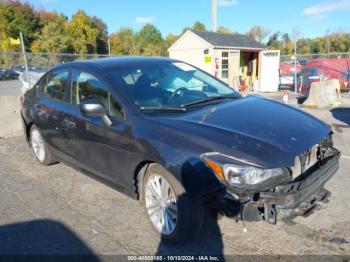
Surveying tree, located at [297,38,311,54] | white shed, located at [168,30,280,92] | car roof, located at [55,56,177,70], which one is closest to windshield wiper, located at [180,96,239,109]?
car roof, located at [55,56,177,70]

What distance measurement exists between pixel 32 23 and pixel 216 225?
221 ft

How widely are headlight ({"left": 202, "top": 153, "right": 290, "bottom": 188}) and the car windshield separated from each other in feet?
3.41

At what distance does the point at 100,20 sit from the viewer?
245 feet

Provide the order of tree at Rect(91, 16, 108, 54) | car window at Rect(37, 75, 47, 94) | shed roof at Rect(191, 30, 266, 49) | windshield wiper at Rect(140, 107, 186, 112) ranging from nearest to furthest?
windshield wiper at Rect(140, 107, 186, 112) → car window at Rect(37, 75, 47, 94) → shed roof at Rect(191, 30, 266, 49) → tree at Rect(91, 16, 108, 54)

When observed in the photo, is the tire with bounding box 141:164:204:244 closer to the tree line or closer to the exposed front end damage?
the exposed front end damage

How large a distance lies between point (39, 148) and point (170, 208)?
11.0 ft

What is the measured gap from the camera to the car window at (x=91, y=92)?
12.3 ft

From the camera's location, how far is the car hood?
2.82 meters

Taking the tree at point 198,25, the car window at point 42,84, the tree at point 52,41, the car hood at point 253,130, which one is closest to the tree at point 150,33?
the tree at point 198,25

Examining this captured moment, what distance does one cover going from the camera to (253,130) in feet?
10.2

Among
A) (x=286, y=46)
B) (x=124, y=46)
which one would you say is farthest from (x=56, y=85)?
(x=286, y=46)

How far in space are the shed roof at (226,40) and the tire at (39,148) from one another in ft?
46.1

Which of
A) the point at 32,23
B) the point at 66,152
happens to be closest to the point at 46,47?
the point at 32,23

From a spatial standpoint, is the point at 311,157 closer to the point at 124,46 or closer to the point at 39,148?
the point at 39,148
